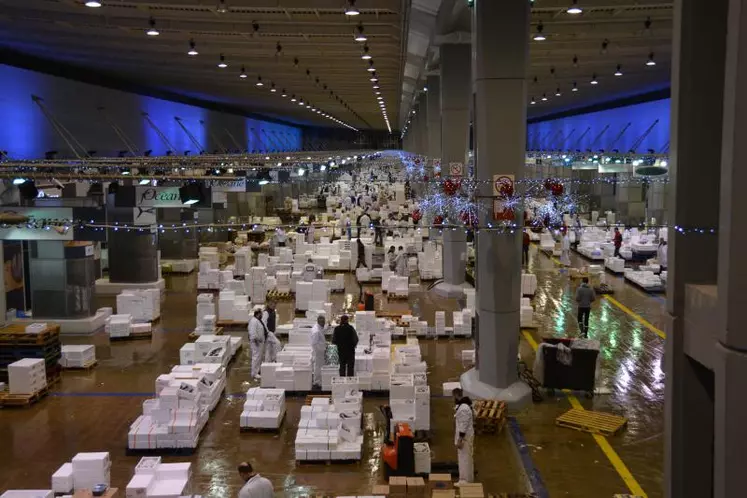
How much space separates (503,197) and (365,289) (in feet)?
41.1

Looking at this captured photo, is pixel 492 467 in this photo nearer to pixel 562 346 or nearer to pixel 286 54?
pixel 562 346

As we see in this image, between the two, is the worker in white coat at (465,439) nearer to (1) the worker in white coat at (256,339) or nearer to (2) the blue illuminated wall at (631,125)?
(1) the worker in white coat at (256,339)

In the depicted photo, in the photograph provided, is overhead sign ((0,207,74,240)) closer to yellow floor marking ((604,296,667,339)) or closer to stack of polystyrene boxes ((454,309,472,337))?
stack of polystyrene boxes ((454,309,472,337))

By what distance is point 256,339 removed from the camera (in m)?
14.6

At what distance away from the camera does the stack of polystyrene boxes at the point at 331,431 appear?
35.1 ft

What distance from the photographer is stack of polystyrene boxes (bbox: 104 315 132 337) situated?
1769cm

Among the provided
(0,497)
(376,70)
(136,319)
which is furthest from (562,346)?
(376,70)

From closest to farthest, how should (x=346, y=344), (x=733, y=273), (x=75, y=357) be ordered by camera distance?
(x=733, y=273) < (x=346, y=344) < (x=75, y=357)

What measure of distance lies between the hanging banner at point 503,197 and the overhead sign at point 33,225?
930 centimetres

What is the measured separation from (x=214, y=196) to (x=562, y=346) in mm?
14601

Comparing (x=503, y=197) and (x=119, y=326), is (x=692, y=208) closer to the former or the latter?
(x=503, y=197)

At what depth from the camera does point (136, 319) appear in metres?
19.2

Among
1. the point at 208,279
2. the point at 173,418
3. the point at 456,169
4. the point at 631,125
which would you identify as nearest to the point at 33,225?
the point at 173,418

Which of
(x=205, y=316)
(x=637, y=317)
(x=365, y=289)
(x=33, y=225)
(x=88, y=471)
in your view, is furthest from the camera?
(x=365, y=289)
